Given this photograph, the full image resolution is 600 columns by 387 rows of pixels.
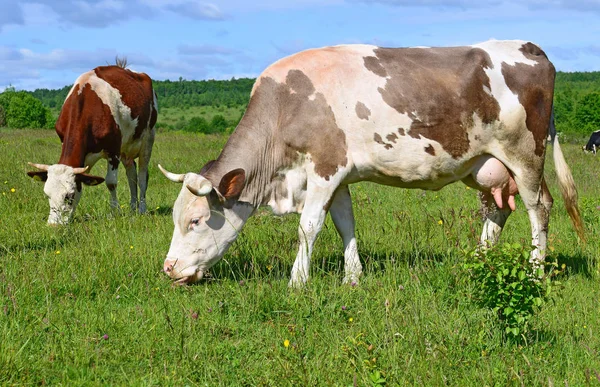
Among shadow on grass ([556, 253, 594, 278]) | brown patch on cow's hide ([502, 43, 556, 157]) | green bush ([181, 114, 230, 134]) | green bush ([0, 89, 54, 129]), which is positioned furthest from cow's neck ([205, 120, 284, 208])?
green bush ([0, 89, 54, 129])

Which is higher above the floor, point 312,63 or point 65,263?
point 312,63

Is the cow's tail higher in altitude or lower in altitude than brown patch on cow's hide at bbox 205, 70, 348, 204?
lower

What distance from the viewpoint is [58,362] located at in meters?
4.30

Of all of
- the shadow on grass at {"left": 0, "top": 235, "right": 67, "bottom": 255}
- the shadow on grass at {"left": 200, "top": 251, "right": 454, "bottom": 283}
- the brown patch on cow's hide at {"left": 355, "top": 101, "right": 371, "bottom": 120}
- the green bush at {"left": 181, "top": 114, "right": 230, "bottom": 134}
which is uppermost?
the brown patch on cow's hide at {"left": 355, "top": 101, "right": 371, "bottom": 120}

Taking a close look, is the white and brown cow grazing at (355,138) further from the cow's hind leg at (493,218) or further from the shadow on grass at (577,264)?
the cow's hind leg at (493,218)

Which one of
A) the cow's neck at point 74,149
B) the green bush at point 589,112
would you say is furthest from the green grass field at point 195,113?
the cow's neck at point 74,149

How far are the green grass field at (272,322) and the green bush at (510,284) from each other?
0.47 ft

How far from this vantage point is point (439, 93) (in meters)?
6.48

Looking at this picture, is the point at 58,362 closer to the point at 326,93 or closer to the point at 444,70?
the point at 326,93

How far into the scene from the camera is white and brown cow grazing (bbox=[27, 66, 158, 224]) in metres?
9.73

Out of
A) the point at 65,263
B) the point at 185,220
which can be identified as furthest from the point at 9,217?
the point at 185,220

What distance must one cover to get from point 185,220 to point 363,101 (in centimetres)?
199

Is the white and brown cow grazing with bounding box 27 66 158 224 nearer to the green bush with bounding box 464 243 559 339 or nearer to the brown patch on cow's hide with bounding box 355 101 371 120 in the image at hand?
the brown patch on cow's hide with bounding box 355 101 371 120

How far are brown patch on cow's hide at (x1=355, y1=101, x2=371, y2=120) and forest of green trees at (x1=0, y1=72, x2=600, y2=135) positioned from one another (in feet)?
159
